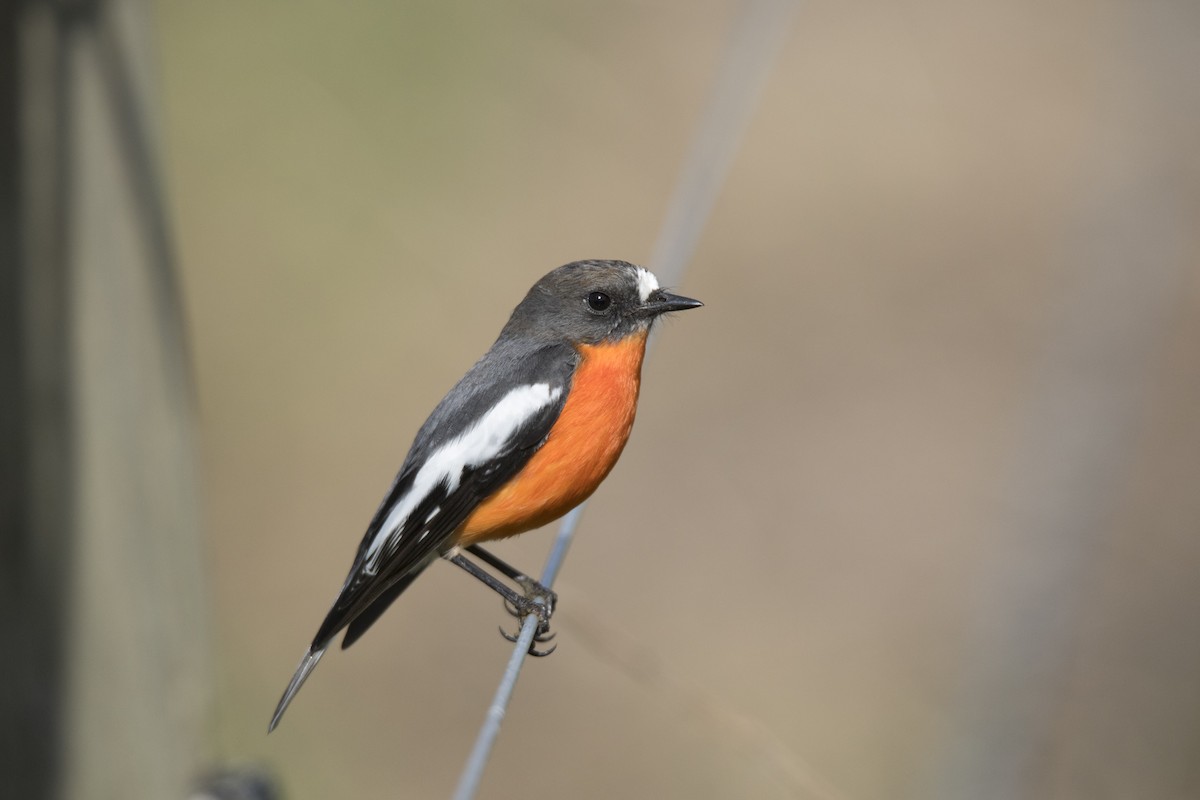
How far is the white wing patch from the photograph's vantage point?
3.82 metres

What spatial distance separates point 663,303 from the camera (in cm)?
416

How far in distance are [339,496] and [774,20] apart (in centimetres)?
538

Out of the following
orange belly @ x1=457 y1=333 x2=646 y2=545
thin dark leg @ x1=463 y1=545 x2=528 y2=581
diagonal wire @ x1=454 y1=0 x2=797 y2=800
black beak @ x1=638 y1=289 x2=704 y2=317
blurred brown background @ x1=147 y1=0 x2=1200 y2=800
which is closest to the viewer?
→ diagonal wire @ x1=454 y1=0 x2=797 y2=800

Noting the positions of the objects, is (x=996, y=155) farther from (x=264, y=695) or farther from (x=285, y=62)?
(x=264, y=695)

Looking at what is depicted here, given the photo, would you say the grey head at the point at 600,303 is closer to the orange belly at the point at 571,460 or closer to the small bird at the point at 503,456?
the small bird at the point at 503,456

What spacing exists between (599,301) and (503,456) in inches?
28.1

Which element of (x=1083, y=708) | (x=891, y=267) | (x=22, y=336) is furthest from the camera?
(x=891, y=267)

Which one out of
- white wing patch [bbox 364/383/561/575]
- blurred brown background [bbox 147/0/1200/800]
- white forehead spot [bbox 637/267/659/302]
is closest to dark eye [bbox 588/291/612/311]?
white forehead spot [bbox 637/267/659/302]

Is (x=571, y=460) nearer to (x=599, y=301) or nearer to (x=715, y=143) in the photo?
(x=599, y=301)

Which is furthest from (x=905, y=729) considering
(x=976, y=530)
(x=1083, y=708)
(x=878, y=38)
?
(x=878, y=38)

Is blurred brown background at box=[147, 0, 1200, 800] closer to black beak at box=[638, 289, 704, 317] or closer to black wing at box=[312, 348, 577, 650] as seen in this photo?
black wing at box=[312, 348, 577, 650]

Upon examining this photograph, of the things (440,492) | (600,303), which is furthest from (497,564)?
(600,303)

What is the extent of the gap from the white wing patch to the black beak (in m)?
0.48

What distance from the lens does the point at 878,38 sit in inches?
417
